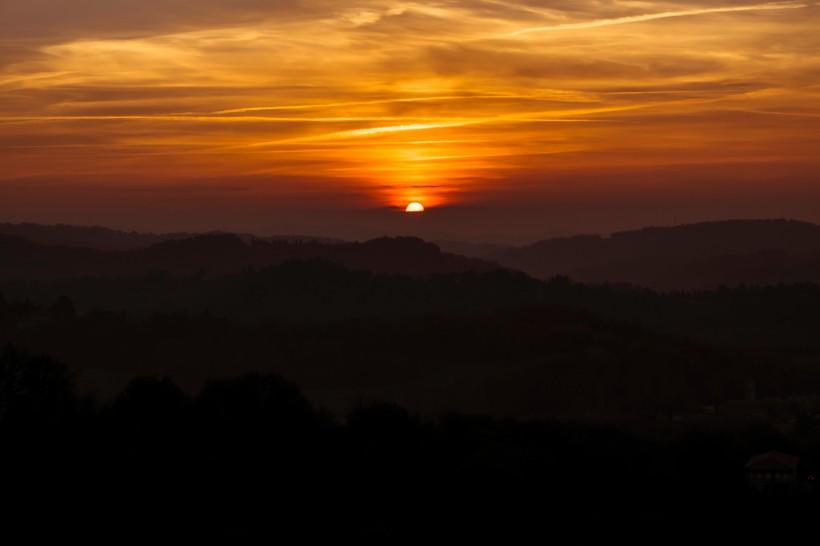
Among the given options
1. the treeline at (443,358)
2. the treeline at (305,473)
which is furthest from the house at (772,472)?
the treeline at (443,358)

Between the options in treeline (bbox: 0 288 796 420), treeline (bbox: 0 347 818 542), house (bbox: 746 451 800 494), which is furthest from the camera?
treeline (bbox: 0 288 796 420)

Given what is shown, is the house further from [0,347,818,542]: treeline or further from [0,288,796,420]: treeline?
[0,288,796,420]: treeline

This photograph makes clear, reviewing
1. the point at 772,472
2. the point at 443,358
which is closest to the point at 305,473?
the point at 772,472

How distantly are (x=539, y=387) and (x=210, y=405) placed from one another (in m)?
78.0

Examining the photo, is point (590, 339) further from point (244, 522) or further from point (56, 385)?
point (244, 522)

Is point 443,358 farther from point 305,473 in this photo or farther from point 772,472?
point 305,473

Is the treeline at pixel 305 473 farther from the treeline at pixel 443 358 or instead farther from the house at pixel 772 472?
the treeline at pixel 443 358

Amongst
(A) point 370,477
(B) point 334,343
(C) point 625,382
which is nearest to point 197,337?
(B) point 334,343

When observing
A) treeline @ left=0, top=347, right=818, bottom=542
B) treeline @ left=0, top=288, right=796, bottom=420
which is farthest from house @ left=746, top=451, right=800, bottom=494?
treeline @ left=0, top=288, right=796, bottom=420

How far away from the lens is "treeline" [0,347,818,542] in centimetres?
4984

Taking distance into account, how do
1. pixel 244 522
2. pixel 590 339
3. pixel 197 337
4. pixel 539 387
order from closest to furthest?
pixel 244 522
pixel 539 387
pixel 590 339
pixel 197 337

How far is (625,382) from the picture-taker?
461 ft

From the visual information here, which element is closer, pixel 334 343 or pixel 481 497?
pixel 481 497

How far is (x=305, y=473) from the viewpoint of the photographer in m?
55.5
